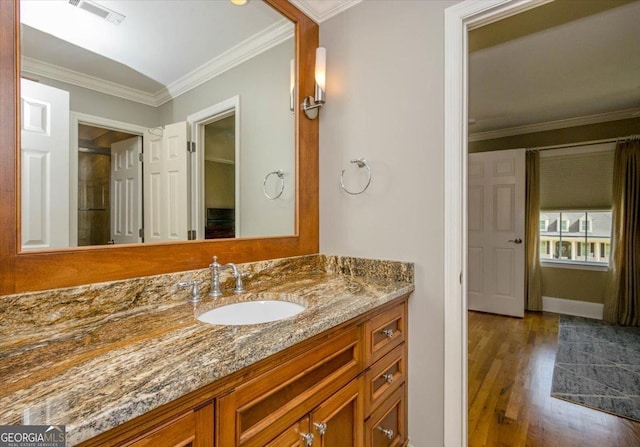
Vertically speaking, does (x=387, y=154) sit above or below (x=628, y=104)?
below

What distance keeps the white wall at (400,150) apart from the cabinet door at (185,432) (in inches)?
42.9

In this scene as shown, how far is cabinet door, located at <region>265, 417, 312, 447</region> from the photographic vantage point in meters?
0.82

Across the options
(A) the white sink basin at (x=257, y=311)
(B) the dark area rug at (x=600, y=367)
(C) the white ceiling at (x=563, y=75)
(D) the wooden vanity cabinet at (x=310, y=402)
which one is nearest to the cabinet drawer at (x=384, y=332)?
(D) the wooden vanity cabinet at (x=310, y=402)

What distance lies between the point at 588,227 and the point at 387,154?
148 inches

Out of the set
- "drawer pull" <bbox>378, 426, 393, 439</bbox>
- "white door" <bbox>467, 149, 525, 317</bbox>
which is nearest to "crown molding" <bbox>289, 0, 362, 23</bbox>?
"drawer pull" <bbox>378, 426, 393, 439</bbox>

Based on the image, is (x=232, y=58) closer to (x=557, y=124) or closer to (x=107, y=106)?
(x=107, y=106)

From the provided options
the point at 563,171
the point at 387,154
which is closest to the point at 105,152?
the point at 387,154

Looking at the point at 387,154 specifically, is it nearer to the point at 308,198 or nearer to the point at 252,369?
the point at 308,198

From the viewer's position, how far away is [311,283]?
1.47 m

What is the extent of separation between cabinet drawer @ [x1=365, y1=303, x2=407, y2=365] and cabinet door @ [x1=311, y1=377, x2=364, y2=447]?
127mm

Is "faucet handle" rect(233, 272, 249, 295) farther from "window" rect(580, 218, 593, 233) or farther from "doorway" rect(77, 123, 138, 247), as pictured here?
"window" rect(580, 218, 593, 233)

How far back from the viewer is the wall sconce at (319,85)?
1.70 m

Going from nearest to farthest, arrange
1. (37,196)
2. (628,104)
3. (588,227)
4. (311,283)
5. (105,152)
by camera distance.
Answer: (37,196)
(105,152)
(311,283)
(628,104)
(588,227)

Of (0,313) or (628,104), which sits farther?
(628,104)
